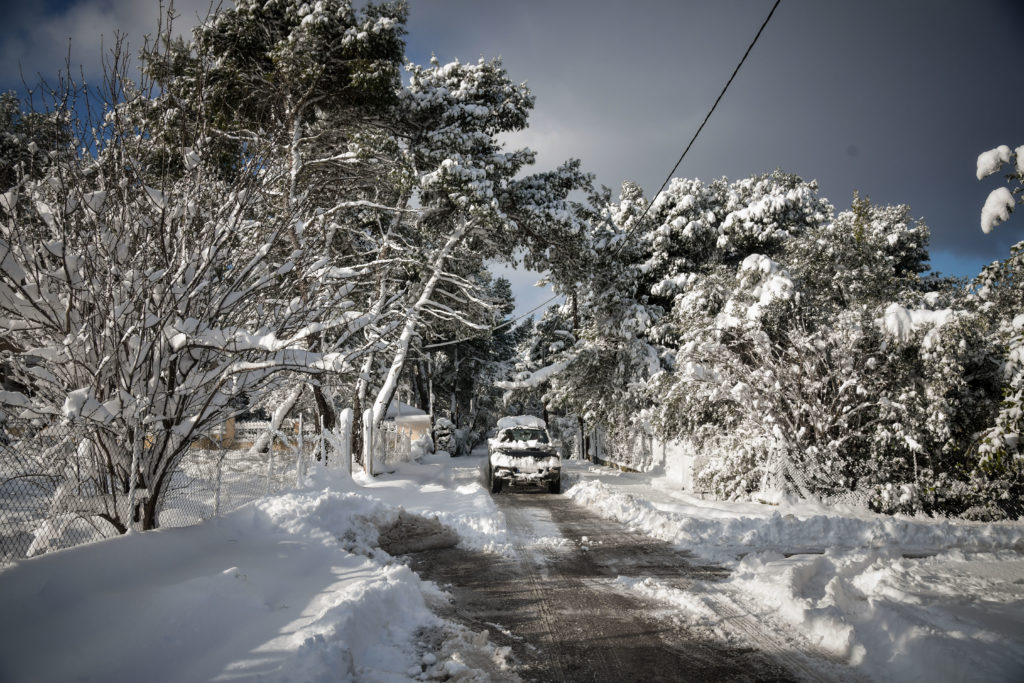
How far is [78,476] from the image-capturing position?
16.0 feet

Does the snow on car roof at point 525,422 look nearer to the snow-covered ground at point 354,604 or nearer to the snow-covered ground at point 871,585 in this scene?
the snow-covered ground at point 871,585

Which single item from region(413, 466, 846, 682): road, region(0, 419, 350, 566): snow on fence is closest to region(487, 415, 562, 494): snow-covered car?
region(413, 466, 846, 682): road

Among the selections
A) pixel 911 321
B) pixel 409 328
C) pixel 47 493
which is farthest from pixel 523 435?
pixel 47 493

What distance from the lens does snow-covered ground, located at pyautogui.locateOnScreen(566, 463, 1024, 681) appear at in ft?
12.6

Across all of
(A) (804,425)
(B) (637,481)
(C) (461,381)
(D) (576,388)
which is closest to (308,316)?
(A) (804,425)

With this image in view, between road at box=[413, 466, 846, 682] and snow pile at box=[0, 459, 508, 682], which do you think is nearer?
snow pile at box=[0, 459, 508, 682]

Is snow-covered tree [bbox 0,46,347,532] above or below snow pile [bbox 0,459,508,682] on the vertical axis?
above

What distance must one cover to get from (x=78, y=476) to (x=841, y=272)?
1456cm

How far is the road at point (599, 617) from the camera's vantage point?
3.93 meters

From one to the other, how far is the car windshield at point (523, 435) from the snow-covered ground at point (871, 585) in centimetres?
611

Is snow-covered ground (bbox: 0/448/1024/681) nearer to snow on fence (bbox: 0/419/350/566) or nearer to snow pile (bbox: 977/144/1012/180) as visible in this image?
snow on fence (bbox: 0/419/350/566)

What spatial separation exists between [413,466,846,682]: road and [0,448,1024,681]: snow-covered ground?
0.69 ft

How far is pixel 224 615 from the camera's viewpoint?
392cm

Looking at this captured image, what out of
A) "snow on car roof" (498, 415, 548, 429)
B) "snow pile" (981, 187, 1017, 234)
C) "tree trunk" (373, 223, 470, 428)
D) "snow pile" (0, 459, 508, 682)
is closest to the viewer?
"snow pile" (0, 459, 508, 682)
